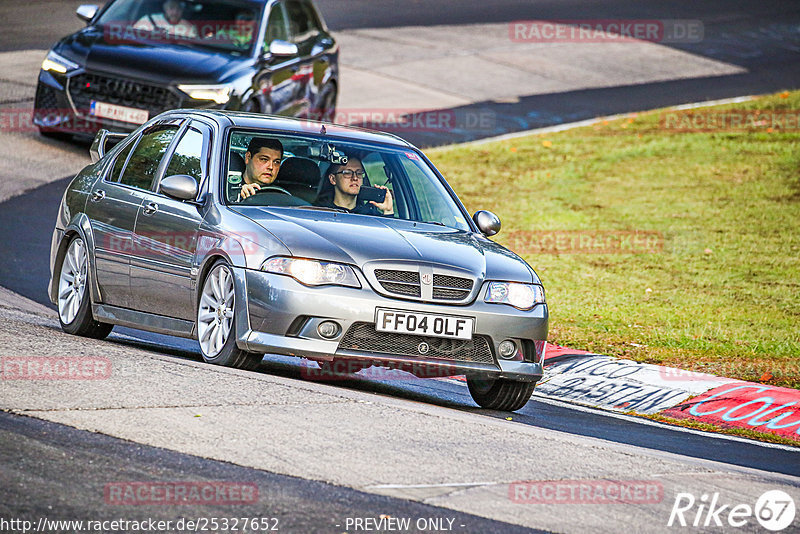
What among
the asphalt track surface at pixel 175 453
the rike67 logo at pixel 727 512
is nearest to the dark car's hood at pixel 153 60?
the asphalt track surface at pixel 175 453

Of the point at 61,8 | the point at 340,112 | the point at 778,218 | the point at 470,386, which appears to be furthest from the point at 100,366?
the point at 61,8

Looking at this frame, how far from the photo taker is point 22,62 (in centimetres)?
2077

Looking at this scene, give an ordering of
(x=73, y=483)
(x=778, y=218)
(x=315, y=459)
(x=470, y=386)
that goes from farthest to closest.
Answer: (x=778, y=218), (x=470, y=386), (x=315, y=459), (x=73, y=483)

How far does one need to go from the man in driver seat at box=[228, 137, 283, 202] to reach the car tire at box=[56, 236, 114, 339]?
4.70 feet

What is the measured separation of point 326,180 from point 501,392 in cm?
178

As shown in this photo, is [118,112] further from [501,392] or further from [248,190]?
[501,392]

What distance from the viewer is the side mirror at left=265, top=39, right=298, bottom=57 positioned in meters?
16.3

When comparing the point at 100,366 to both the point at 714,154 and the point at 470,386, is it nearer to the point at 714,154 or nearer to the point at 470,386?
the point at 470,386

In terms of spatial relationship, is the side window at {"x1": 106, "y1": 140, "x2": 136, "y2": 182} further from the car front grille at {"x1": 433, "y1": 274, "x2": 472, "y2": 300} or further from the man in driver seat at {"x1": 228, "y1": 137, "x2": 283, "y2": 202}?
the car front grille at {"x1": 433, "y1": 274, "x2": 472, "y2": 300}

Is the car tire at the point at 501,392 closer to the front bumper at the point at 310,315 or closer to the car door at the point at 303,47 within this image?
the front bumper at the point at 310,315

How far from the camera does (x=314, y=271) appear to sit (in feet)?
25.5

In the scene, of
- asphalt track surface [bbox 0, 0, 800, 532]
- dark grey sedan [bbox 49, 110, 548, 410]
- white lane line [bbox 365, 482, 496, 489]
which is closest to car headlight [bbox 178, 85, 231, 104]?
asphalt track surface [bbox 0, 0, 800, 532]

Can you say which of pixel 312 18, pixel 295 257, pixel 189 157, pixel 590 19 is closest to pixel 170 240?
pixel 189 157

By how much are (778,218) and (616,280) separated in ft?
12.9
